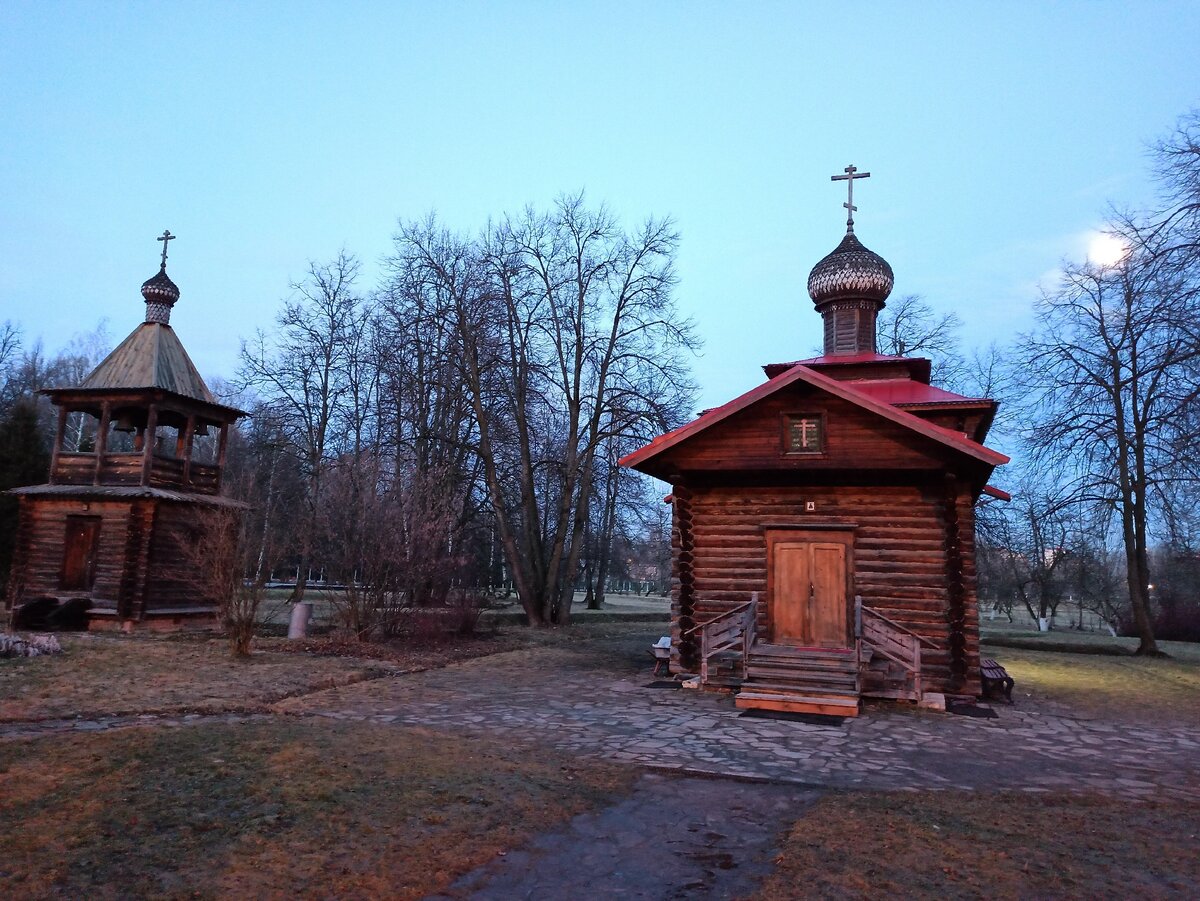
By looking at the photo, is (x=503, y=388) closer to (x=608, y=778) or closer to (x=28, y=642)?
(x=28, y=642)

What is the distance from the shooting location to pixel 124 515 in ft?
65.6

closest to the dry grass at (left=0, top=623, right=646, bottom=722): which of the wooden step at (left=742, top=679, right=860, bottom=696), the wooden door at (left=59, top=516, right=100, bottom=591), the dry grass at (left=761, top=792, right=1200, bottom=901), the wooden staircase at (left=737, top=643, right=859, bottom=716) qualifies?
the wooden door at (left=59, top=516, right=100, bottom=591)

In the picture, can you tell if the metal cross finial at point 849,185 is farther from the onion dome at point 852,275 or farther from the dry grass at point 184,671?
the dry grass at point 184,671

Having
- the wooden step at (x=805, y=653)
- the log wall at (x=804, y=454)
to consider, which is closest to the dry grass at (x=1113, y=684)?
the wooden step at (x=805, y=653)

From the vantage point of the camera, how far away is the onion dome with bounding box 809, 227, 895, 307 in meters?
19.4

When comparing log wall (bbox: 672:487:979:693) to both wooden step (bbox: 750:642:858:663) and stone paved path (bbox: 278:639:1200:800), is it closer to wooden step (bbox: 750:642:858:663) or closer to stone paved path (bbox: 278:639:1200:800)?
wooden step (bbox: 750:642:858:663)

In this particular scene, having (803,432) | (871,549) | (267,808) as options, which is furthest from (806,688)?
(267,808)

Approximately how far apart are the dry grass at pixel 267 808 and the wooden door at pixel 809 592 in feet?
22.6

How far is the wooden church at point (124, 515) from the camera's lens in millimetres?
19656

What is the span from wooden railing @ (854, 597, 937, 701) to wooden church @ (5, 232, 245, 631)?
49.1 ft

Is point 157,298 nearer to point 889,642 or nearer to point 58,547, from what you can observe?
point 58,547

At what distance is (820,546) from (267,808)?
10530mm

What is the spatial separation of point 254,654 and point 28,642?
390cm

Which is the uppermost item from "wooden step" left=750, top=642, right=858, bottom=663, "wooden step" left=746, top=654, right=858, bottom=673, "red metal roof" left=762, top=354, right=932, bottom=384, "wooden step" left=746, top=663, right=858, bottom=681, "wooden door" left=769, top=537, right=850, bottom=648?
"red metal roof" left=762, top=354, right=932, bottom=384
